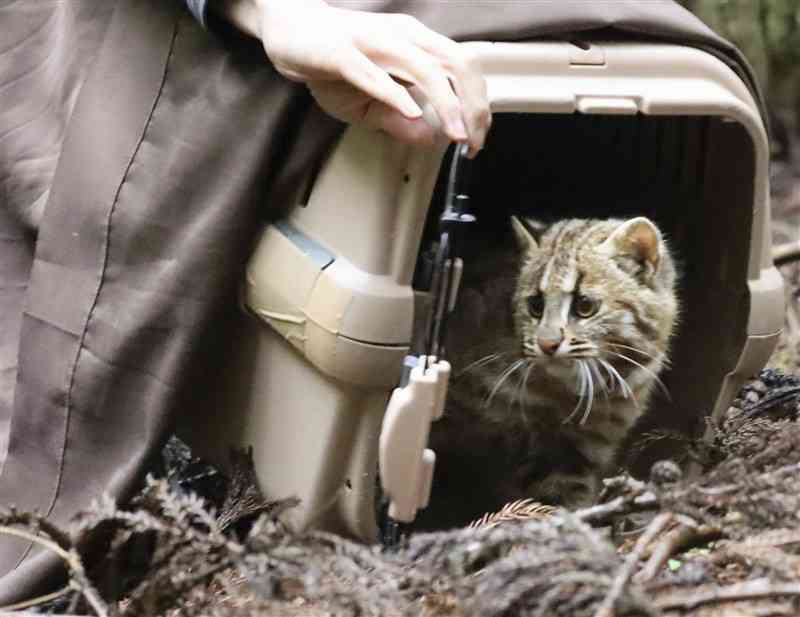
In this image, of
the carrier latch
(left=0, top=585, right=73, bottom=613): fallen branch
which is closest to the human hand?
the carrier latch

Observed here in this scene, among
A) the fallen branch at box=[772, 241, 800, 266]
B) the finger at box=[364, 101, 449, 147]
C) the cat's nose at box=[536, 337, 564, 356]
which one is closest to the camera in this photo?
the finger at box=[364, 101, 449, 147]

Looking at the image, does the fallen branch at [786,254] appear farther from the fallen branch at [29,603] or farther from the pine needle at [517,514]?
the fallen branch at [29,603]

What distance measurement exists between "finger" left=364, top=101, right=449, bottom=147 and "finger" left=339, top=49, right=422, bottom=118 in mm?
31

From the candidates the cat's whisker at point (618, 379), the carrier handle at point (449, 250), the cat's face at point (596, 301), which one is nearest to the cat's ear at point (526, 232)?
the cat's face at point (596, 301)

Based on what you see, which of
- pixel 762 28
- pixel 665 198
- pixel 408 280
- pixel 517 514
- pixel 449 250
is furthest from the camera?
pixel 762 28

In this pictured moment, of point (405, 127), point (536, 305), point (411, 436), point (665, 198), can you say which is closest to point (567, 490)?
point (536, 305)

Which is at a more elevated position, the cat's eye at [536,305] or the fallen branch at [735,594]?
the cat's eye at [536,305]

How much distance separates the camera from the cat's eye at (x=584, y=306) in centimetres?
204

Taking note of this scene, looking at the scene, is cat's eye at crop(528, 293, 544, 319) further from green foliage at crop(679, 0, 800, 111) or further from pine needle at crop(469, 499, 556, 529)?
green foliage at crop(679, 0, 800, 111)

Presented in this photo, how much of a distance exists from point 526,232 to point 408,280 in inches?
18.3

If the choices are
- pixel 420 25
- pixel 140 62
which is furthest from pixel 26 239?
pixel 420 25

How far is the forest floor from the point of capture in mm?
1307

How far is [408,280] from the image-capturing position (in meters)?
1.70

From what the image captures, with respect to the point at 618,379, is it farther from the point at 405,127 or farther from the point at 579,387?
the point at 405,127
